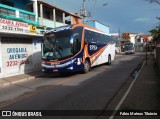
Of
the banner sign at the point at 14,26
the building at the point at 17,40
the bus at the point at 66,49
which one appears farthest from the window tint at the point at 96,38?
the banner sign at the point at 14,26

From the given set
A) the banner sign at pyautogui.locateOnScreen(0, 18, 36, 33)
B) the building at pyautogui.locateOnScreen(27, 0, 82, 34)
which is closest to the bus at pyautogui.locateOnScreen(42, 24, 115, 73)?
the banner sign at pyautogui.locateOnScreen(0, 18, 36, 33)

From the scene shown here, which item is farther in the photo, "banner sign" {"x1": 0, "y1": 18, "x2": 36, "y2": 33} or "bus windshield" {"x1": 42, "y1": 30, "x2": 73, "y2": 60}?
"banner sign" {"x1": 0, "y1": 18, "x2": 36, "y2": 33}

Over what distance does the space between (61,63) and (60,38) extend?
5.57 feet

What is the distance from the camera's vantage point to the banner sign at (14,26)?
15.3m

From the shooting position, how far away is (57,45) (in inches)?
584

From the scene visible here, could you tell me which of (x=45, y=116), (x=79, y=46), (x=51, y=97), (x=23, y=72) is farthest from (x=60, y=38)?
(x=45, y=116)

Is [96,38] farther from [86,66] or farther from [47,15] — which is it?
[47,15]

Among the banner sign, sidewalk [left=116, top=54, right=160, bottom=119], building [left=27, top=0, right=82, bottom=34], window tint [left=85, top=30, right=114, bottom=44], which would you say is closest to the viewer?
sidewalk [left=116, top=54, right=160, bottom=119]

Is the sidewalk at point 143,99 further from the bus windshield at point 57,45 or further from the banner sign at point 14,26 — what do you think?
the banner sign at point 14,26

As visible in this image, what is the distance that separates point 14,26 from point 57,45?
3.95 metres

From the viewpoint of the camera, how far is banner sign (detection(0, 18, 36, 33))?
15.3 m

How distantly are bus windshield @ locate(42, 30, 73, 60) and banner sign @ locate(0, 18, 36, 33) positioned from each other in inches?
107

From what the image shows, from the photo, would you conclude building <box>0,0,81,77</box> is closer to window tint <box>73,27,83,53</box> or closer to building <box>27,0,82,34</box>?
building <box>27,0,82,34</box>

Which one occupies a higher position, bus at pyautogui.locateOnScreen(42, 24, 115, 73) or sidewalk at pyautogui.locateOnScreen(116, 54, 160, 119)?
bus at pyautogui.locateOnScreen(42, 24, 115, 73)
